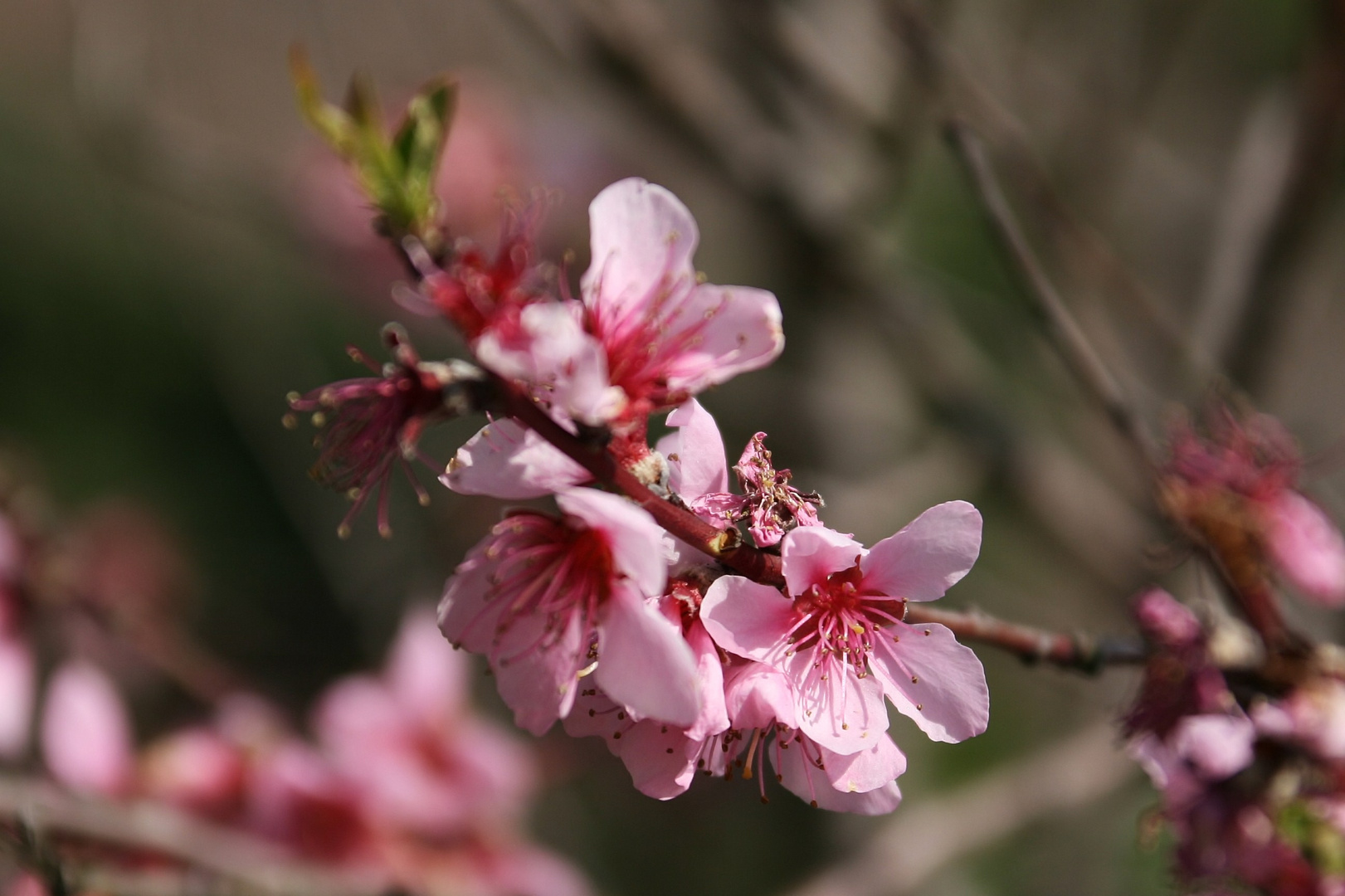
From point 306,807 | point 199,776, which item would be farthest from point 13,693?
point 306,807

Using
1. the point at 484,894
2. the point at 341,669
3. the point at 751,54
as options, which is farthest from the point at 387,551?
the point at 751,54

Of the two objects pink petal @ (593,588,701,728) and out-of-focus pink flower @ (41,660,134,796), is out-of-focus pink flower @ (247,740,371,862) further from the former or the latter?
pink petal @ (593,588,701,728)

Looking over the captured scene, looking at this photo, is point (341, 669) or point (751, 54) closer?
point (751, 54)

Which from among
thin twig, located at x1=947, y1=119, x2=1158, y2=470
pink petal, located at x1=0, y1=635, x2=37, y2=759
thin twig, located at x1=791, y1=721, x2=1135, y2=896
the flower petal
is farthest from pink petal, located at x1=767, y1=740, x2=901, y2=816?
pink petal, located at x1=0, y1=635, x2=37, y2=759

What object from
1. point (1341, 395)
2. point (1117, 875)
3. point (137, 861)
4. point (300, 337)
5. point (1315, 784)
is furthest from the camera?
point (1341, 395)

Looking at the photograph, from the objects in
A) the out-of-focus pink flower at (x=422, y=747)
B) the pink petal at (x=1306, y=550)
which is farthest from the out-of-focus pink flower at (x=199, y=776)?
the pink petal at (x=1306, y=550)

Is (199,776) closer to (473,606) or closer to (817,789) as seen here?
(473,606)

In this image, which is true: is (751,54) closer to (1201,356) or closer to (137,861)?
(1201,356)
